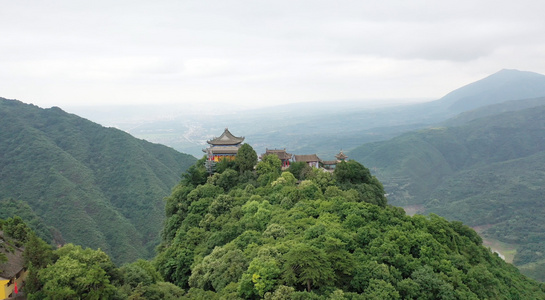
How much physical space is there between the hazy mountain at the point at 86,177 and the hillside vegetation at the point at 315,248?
1112 inches

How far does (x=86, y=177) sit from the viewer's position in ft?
205

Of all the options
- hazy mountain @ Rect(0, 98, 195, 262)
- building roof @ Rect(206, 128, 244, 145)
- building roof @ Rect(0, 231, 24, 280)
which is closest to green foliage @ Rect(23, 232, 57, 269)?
building roof @ Rect(0, 231, 24, 280)

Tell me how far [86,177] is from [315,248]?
59418mm

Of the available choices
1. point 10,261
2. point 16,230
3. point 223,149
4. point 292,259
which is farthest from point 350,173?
point 10,261

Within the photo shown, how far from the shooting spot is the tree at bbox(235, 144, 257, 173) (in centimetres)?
3070

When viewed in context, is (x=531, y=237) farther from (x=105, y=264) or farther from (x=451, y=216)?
(x=105, y=264)

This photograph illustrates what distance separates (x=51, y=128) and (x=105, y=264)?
2899 inches

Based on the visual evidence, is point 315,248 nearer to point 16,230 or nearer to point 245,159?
point 16,230

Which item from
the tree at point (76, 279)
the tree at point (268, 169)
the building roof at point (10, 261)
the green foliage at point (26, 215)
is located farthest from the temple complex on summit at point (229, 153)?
the green foliage at point (26, 215)

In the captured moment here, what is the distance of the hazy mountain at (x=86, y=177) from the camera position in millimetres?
50559

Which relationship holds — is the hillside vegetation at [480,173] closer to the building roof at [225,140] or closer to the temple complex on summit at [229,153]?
the temple complex on summit at [229,153]

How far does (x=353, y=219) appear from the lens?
18109 mm

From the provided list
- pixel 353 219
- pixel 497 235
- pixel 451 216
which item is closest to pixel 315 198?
pixel 353 219

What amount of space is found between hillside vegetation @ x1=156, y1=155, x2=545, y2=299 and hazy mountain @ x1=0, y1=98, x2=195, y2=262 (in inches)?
1112
